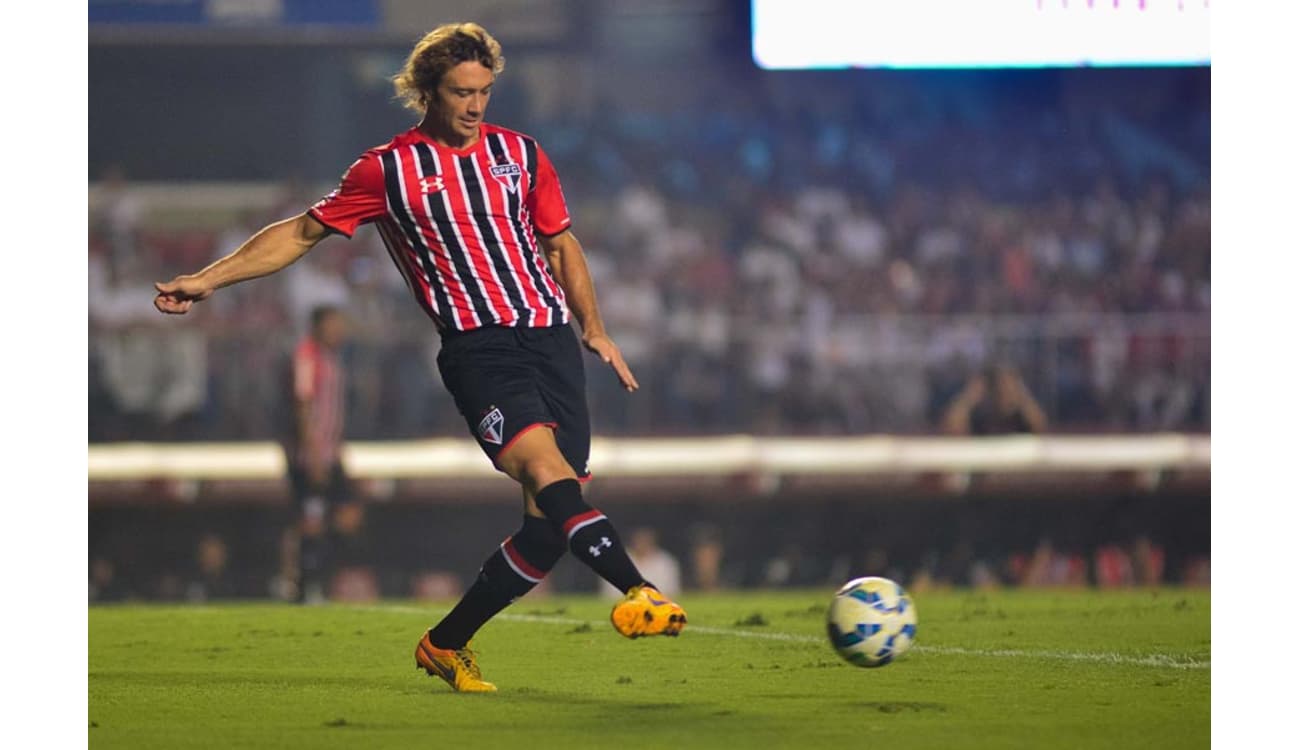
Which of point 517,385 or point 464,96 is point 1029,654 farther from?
point 464,96

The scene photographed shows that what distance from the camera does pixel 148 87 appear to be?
21672 mm

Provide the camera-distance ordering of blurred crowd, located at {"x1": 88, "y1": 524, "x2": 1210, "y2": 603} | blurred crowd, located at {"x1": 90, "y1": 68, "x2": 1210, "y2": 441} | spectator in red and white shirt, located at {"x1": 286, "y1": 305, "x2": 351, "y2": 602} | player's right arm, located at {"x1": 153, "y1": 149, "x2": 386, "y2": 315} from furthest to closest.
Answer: blurred crowd, located at {"x1": 90, "y1": 68, "x2": 1210, "y2": 441}
blurred crowd, located at {"x1": 88, "y1": 524, "x2": 1210, "y2": 603}
spectator in red and white shirt, located at {"x1": 286, "y1": 305, "x2": 351, "y2": 602}
player's right arm, located at {"x1": 153, "y1": 149, "x2": 386, "y2": 315}

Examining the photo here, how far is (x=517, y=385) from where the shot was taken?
21.7ft

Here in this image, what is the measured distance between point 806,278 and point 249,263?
43.0 ft

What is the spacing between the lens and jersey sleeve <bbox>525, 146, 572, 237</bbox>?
6961mm

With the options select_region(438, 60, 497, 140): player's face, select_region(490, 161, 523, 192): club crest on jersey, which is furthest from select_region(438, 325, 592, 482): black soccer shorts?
select_region(438, 60, 497, 140): player's face

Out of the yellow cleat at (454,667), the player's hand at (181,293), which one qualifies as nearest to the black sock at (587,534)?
the yellow cleat at (454,667)

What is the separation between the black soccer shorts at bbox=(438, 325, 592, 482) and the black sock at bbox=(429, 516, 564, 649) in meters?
0.25

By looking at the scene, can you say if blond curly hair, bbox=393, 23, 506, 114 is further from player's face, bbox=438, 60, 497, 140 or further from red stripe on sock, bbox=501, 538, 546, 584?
red stripe on sock, bbox=501, 538, 546, 584

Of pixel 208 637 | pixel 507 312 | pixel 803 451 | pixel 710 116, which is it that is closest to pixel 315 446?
pixel 208 637

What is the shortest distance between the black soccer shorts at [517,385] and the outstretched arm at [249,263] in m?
0.60

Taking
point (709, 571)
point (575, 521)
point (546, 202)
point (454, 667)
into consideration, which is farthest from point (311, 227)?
point (709, 571)

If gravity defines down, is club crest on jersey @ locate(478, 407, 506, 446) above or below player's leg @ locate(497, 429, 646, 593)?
above
